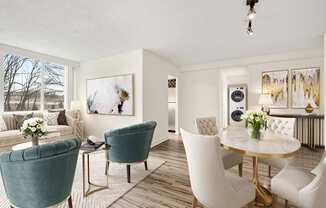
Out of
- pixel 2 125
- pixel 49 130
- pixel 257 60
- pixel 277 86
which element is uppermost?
pixel 257 60

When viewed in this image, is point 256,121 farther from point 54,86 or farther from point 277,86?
point 54,86

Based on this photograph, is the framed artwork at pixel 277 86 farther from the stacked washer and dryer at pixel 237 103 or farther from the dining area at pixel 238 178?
the dining area at pixel 238 178

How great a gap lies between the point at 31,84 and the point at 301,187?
6.31 metres

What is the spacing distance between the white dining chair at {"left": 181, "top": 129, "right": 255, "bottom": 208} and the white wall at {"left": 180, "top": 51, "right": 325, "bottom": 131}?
169 inches

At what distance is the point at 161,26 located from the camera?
10.3 feet

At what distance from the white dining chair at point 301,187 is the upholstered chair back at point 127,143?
179 cm

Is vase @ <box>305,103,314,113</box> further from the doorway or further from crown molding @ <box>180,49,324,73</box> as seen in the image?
the doorway

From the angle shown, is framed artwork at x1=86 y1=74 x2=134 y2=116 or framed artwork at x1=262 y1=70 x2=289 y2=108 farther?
framed artwork at x1=262 y1=70 x2=289 y2=108

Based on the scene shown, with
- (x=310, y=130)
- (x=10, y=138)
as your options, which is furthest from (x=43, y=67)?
(x=310, y=130)

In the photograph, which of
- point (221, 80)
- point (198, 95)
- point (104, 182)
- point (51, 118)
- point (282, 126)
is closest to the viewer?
point (104, 182)

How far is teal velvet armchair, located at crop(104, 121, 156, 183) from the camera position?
8.38ft

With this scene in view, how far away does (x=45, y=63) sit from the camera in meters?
5.30

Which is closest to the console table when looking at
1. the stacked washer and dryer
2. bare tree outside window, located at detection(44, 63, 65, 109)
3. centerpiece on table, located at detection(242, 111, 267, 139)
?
the stacked washer and dryer

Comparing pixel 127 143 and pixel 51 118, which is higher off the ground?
pixel 51 118
